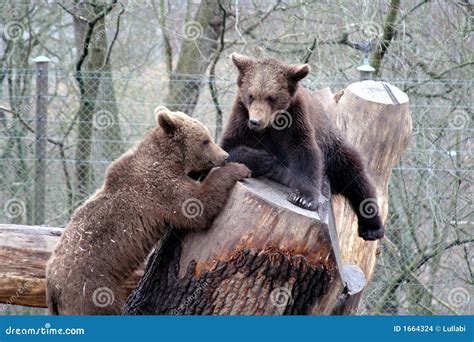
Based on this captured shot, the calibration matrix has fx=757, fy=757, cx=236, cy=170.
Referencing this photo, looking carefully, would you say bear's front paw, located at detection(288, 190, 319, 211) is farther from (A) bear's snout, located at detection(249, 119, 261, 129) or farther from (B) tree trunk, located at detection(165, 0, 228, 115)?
(B) tree trunk, located at detection(165, 0, 228, 115)

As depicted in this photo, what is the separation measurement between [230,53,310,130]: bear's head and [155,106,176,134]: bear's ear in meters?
0.47

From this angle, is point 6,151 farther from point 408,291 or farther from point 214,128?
point 408,291

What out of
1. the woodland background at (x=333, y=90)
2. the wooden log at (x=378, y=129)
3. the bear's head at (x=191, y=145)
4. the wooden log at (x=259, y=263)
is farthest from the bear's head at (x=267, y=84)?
the woodland background at (x=333, y=90)

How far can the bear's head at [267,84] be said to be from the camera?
15.1 feet

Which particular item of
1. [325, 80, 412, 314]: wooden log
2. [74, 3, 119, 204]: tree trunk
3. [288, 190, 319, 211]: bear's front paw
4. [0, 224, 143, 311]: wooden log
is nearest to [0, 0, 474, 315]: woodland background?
[74, 3, 119, 204]: tree trunk

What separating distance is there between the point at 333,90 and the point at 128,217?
4.05m

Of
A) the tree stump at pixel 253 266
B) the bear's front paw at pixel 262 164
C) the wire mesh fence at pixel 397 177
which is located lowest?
the wire mesh fence at pixel 397 177

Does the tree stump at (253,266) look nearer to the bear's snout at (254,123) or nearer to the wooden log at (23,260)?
the bear's snout at (254,123)

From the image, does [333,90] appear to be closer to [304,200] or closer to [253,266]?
[304,200]

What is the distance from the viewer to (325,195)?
4.71 meters

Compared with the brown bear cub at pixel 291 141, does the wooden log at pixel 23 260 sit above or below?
below

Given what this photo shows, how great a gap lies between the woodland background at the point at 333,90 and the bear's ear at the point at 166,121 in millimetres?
2958

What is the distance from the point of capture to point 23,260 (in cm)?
505

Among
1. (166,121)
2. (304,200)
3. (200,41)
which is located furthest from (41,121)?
(304,200)
